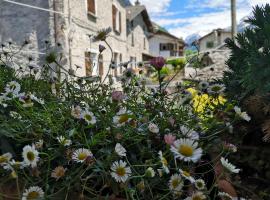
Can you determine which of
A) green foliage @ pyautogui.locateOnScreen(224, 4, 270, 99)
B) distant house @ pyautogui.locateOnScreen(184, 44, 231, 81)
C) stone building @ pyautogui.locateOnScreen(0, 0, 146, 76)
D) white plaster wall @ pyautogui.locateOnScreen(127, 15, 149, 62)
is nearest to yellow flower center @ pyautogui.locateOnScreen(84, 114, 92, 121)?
green foliage @ pyautogui.locateOnScreen(224, 4, 270, 99)

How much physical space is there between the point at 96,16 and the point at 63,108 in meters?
10.4

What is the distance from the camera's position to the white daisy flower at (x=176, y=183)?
2.60ft

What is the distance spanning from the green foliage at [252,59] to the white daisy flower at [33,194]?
1.91 feet

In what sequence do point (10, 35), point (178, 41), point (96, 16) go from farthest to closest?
point (178, 41)
point (96, 16)
point (10, 35)

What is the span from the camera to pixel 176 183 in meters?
0.80

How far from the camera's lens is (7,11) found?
8391 mm

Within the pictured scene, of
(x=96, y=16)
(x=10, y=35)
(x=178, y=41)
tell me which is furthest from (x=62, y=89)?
(x=178, y=41)

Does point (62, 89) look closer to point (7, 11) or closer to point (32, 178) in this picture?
point (32, 178)

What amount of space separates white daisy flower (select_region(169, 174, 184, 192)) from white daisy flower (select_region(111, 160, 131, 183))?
0.32 feet

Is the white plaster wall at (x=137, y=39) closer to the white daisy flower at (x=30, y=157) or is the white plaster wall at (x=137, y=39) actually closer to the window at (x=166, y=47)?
the window at (x=166, y=47)

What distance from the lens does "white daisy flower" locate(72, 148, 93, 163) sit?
0.78m

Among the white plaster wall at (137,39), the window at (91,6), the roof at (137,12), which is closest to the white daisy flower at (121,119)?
the window at (91,6)

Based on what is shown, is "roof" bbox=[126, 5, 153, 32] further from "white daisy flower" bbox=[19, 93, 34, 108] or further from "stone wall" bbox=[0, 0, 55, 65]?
"white daisy flower" bbox=[19, 93, 34, 108]

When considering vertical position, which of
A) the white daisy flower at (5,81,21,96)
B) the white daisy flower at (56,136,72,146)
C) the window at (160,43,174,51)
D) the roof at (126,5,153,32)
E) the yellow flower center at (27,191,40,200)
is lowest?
the yellow flower center at (27,191,40,200)
